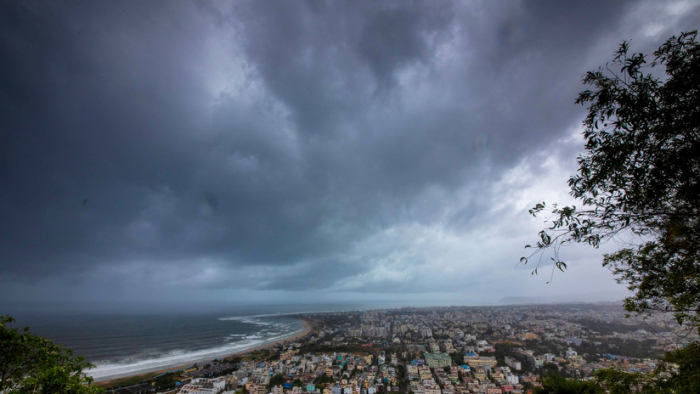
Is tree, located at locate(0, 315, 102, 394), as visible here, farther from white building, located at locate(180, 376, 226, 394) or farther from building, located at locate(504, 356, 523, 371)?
building, located at locate(504, 356, 523, 371)

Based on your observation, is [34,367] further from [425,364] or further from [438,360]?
[438,360]

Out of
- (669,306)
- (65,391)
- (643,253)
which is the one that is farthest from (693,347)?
(65,391)

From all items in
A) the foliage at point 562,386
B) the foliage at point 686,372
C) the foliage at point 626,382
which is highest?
the foliage at point 686,372

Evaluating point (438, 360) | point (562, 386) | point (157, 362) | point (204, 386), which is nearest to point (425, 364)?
point (438, 360)

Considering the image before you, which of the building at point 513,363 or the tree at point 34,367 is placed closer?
the tree at point 34,367

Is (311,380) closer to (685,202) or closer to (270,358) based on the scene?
(270,358)

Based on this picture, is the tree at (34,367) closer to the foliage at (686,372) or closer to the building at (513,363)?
the foliage at (686,372)

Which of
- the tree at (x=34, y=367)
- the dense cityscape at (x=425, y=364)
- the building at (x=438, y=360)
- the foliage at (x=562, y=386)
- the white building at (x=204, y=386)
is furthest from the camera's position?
the building at (x=438, y=360)

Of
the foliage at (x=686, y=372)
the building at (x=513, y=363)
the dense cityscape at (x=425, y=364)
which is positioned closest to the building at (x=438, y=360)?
the dense cityscape at (x=425, y=364)
